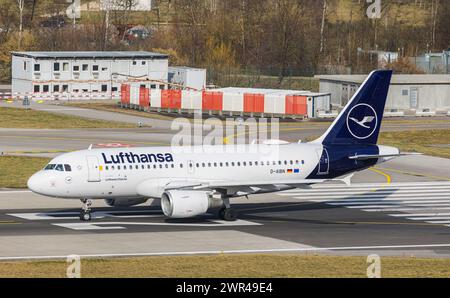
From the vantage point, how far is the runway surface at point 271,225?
167 ft

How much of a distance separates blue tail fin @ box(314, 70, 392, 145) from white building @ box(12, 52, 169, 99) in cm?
8021

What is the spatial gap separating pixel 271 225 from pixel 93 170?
1034 centimetres

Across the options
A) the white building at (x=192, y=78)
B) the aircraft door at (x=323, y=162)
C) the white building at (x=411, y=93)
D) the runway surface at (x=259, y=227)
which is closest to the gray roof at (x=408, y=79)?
the white building at (x=411, y=93)

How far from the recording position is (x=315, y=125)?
118m

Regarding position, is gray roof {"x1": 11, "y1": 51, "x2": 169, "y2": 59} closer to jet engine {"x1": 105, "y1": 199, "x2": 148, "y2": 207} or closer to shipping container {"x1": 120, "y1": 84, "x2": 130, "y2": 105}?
shipping container {"x1": 120, "y1": 84, "x2": 130, "y2": 105}

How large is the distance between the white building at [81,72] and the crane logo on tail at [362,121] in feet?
263

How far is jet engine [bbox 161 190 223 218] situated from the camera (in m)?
55.9

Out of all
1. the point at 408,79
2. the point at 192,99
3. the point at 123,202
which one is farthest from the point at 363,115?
the point at 408,79

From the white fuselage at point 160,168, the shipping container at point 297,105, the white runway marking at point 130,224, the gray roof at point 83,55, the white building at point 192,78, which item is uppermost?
the gray roof at point 83,55

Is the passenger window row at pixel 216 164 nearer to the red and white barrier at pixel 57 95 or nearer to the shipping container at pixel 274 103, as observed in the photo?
the shipping container at pixel 274 103

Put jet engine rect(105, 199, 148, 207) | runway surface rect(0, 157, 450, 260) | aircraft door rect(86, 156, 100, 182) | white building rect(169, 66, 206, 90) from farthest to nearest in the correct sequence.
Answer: white building rect(169, 66, 206, 90), jet engine rect(105, 199, 148, 207), aircraft door rect(86, 156, 100, 182), runway surface rect(0, 157, 450, 260)

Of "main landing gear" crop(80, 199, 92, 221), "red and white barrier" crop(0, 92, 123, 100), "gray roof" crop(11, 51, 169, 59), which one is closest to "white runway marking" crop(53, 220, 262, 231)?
"main landing gear" crop(80, 199, 92, 221)
